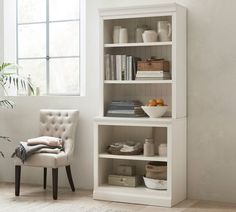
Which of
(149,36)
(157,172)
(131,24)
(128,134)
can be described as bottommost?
(157,172)

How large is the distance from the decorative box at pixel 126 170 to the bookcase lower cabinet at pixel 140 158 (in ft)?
0.27

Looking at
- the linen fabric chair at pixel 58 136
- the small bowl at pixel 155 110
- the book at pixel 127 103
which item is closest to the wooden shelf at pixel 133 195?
the linen fabric chair at pixel 58 136

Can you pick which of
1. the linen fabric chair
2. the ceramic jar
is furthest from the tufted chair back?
the ceramic jar

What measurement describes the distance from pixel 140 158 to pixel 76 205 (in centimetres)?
79

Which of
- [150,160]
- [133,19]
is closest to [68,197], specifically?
[150,160]

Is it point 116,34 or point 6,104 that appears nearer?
point 116,34

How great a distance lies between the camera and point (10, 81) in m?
6.25

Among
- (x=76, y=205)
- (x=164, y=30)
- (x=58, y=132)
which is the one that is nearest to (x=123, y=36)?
(x=164, y=30)

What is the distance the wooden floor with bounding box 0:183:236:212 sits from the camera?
16.5ft

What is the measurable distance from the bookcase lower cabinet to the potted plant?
1.29m

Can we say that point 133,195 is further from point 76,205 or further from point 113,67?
point 113,67

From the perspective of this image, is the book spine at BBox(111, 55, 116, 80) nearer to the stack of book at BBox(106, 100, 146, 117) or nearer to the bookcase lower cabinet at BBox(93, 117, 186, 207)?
the stack of book at BBox(106, 100, 146, 117)

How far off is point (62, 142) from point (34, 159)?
0.44 meters

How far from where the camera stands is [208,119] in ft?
17.8
